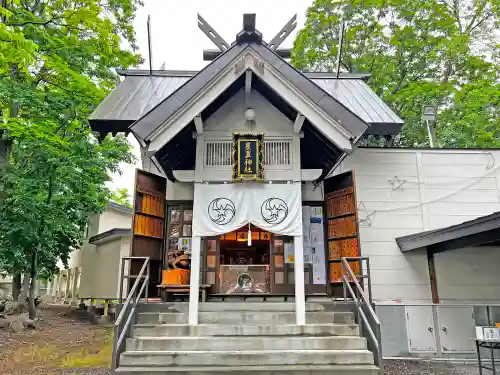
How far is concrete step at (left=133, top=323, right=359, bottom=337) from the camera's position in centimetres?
554

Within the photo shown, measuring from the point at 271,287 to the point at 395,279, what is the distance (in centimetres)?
278

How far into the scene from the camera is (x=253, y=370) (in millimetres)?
4887

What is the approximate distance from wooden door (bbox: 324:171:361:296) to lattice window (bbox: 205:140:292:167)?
71.3 inches

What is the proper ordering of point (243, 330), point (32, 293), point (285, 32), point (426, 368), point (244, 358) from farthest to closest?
point (32, 293) < point (285, 32) < point (426, 368) < point (243, 330) < point (244, 358)

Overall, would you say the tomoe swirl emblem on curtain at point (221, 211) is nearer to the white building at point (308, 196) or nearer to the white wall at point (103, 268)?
the white building at point (308, 196)

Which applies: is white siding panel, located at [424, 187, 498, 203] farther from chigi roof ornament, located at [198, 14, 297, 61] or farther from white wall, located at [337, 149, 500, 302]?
chigi roof ornament, located at [198, 14, 297, 61]

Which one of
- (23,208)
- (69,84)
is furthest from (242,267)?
(69,84)

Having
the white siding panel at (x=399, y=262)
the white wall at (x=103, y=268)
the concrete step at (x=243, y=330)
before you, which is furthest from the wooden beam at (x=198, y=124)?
the white wall at (x=103, y=268)

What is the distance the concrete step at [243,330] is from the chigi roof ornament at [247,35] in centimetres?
452

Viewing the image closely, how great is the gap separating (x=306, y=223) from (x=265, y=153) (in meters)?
2.58

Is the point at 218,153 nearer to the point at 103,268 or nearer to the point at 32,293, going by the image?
the point at 32,293

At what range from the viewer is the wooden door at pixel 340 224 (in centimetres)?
745

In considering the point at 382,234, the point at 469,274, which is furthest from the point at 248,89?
the point at 469,274

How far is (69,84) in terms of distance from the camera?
34.6ft
